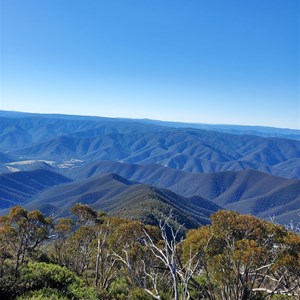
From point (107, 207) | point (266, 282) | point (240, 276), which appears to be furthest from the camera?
point (107, 207)

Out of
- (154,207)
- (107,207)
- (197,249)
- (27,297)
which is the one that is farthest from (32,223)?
(107,207)

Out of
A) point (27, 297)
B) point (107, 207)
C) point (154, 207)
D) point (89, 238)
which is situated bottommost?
point (107, 207)

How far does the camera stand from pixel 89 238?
34.1 m

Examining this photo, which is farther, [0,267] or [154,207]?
[154,207]

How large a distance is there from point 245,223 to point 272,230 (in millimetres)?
1649

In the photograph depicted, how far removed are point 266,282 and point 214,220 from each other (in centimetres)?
916

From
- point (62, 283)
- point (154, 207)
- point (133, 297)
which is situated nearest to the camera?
point (133, 297)

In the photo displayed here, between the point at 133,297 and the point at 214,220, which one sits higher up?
the point at 214,220

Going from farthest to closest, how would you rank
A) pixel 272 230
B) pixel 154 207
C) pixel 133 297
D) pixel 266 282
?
1. pixel 154 207
2. pixel 266 282
3. pixel 133 297
4. pixel 272 230

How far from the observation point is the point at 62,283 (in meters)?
21.5

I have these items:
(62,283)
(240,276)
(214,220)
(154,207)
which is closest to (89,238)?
(62,283)

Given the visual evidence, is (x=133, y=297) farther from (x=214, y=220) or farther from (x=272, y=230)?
(x=272, y=230)

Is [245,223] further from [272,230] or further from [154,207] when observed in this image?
[154,207]

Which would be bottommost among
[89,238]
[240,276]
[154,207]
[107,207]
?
[107,207]
